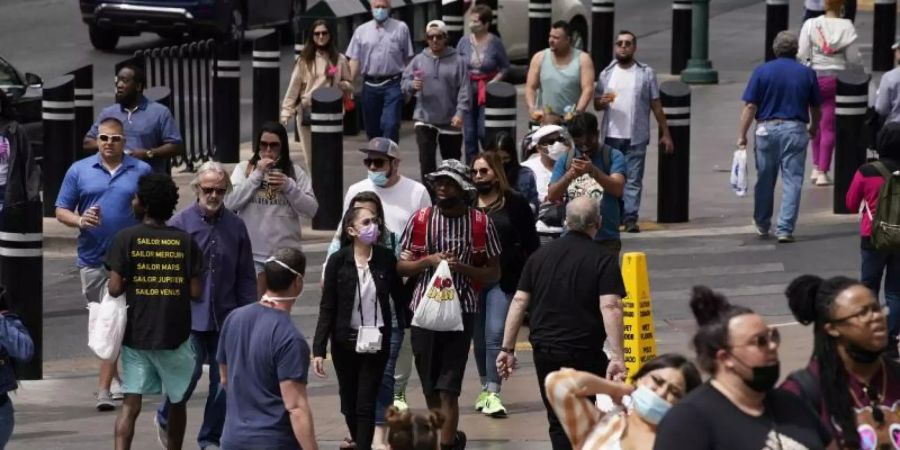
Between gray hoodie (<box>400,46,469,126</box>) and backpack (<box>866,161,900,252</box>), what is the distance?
6442 mm

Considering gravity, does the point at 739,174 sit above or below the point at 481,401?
above

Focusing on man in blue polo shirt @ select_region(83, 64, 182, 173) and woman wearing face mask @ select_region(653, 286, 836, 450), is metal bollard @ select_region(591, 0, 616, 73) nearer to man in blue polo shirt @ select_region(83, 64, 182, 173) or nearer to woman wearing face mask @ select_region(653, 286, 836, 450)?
man in blue polo shirt @ select_region(83, 64, 182, 173)

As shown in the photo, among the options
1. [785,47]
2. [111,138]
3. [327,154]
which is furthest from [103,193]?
[785,47]

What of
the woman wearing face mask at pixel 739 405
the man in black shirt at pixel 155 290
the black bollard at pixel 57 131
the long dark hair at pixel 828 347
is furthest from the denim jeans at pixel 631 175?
the woman wearing face mask at pixel 739 405

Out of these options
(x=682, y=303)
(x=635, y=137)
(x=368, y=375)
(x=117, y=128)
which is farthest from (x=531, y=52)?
(x=368, y=375)

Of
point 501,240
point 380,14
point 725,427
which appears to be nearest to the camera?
point 725,427

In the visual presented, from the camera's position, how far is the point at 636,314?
12430 mm

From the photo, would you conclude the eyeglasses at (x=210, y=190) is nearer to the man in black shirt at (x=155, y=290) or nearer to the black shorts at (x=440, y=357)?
the man in black shirt at (x=155, y=290)

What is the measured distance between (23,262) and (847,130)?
25.7 feet

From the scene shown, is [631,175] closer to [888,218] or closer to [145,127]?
[145,127]

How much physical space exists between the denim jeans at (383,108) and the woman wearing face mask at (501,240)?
7.52m

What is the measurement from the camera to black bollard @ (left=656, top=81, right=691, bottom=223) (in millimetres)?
17953

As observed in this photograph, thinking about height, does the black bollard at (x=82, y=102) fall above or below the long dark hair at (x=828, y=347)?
above

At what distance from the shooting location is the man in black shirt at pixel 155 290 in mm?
10523
